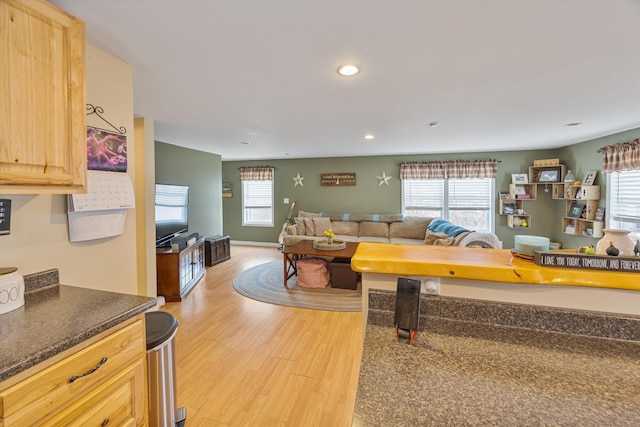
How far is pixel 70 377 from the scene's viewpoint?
914 millimetres

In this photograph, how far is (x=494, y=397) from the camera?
2.11 ft

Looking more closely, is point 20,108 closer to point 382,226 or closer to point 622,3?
point 622,3

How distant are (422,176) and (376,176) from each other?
3.18 ft

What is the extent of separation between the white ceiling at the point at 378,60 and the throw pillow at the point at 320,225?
8.92 ft

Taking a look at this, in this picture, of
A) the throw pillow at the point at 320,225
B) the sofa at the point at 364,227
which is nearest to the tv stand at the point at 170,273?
the sofa at the point at 364,227

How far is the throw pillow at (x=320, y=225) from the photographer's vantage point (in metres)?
5.86

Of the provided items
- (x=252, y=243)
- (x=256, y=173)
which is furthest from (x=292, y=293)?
(x=256, y=173)

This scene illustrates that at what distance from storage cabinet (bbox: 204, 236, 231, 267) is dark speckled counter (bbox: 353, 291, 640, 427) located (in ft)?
15.3

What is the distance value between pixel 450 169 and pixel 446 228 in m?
1.71

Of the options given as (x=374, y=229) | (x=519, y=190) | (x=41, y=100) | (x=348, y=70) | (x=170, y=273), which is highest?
(x=348, y=70)

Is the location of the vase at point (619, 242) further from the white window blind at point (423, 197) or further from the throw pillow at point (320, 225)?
the white window blind at point (423, 197)

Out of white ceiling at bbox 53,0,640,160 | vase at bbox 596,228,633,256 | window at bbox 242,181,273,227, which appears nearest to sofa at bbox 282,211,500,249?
window at bbox 242,181,273,227

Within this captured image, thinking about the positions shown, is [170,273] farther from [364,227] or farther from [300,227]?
[364,227]

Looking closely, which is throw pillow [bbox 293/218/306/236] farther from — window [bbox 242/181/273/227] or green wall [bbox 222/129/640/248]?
window [bbox 242/181/273/227]
